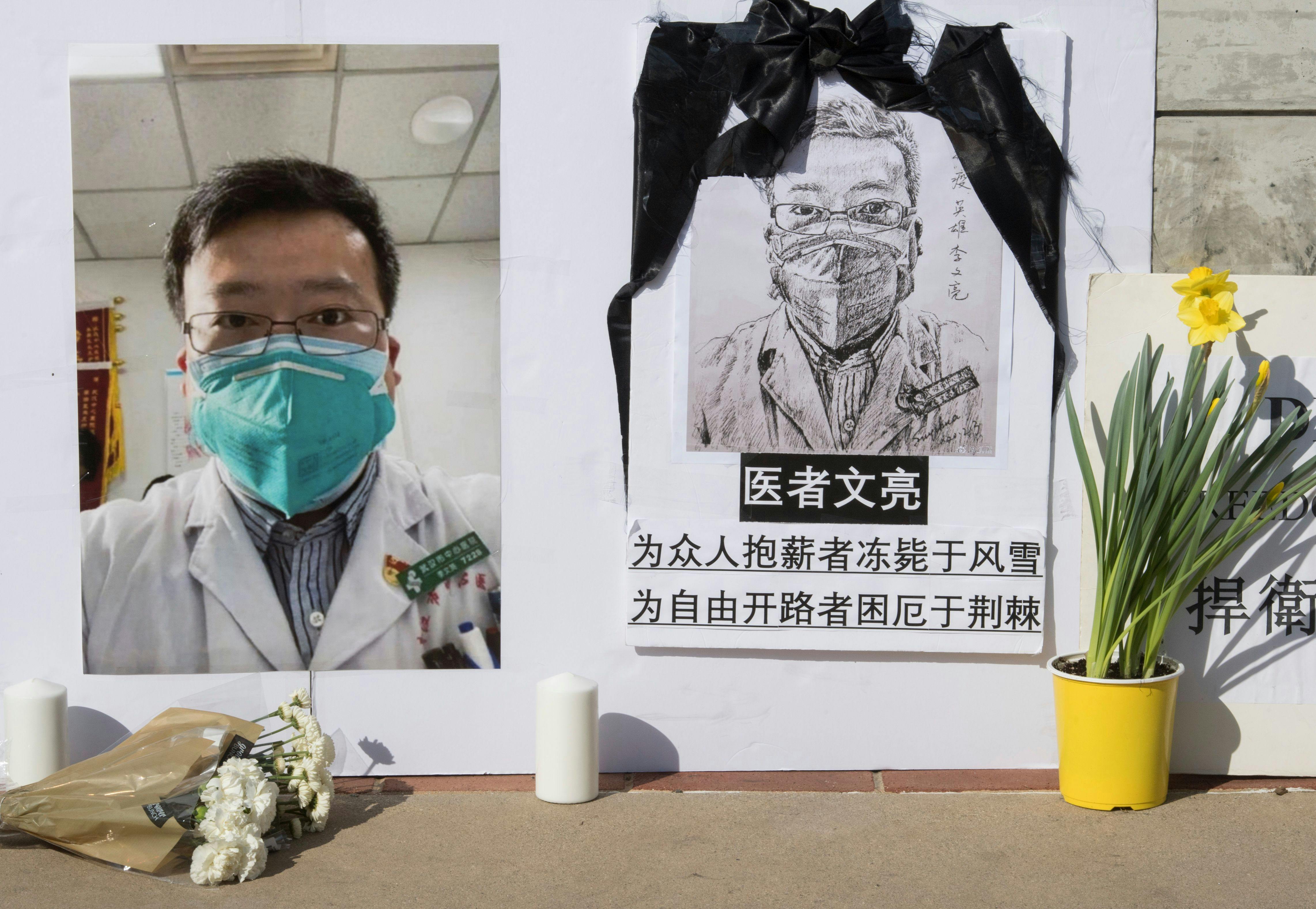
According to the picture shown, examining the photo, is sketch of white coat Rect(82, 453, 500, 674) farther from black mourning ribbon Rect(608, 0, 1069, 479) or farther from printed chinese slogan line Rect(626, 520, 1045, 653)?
black mourning ribbon Rect(608, 0, 1069, 479)

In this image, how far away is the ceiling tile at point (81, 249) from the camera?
2922mm

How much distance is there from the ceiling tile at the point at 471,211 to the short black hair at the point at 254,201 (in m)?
0.18

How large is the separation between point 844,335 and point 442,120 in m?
1.28

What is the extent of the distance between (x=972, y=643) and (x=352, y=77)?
2377mm

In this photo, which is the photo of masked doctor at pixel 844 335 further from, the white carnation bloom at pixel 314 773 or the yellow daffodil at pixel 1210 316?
the white carnation bloom at pixel 314 773

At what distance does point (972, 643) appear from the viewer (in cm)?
302

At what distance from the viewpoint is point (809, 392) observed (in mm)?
2986

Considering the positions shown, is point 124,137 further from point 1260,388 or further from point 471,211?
point 1260,388

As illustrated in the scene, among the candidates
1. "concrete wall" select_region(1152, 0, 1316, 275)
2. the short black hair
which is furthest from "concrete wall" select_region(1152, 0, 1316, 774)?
the short black hair

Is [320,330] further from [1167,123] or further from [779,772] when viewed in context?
[1167,123]

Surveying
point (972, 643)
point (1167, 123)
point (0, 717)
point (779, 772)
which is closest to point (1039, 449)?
point (972, 643)

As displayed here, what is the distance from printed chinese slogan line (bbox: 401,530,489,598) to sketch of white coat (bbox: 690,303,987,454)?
0.70 metres

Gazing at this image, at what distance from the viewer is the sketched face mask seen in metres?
2.96

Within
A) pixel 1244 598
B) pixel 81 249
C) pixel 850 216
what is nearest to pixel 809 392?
pixel 850 216
